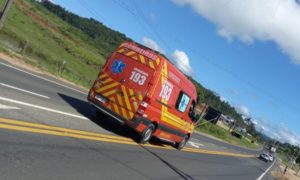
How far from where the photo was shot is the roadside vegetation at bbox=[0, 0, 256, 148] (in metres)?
46.3

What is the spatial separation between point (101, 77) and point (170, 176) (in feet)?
14.0

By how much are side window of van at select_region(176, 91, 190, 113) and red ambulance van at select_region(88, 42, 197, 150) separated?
63 centimetres

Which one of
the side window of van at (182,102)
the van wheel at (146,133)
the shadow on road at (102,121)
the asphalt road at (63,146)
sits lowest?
the asphalt road at (63,146)

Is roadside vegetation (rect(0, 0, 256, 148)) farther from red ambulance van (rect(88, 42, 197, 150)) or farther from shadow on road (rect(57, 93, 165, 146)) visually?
red ambulance van (rect(88, 42, 197, 150))

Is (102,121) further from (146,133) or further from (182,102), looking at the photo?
(182,102)

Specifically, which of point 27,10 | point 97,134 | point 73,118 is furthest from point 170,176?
point 27,10

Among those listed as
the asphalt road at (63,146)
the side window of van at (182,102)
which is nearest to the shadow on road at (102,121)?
the asphalt road at (63,146)

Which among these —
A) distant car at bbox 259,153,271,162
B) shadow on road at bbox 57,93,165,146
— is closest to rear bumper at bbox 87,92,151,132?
shadow on road at bbox 57,93,165,146

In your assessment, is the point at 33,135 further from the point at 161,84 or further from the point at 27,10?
the point at 27,10

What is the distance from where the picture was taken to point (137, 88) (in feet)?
47.0

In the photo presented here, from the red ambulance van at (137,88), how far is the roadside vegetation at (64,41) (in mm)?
12355

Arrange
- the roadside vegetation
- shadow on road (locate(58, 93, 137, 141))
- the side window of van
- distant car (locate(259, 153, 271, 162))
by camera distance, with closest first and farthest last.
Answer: shadow on road (locate(58, 93, 137, 141))
the side window of van
the roadside vegetation
distant car (locate(259, 153, 271, 162))

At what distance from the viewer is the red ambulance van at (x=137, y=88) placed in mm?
14266

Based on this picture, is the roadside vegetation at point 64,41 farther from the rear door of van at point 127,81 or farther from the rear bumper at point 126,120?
the rear bumper at point 126,120
